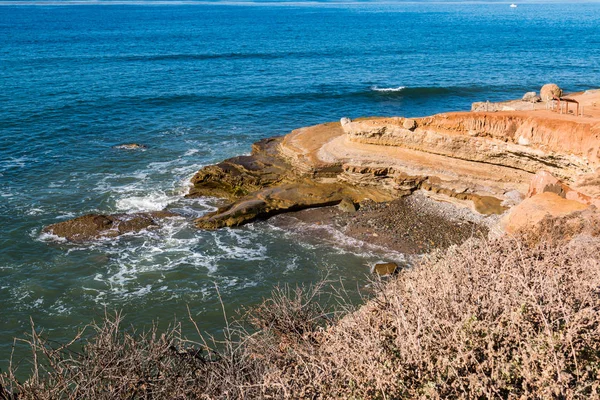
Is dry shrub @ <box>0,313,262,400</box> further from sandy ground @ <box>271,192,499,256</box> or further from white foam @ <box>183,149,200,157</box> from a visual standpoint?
white foam @ <box>183,149,200,157</box>

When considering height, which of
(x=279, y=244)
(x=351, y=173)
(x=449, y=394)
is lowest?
(x=279, y=244)

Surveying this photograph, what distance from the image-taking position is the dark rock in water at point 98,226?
24734mm

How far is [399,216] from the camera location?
2506 centimetres

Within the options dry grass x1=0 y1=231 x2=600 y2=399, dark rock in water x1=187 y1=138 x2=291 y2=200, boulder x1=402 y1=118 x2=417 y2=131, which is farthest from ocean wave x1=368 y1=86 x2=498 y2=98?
dry grass x1=0 y1=231 x2=600 y2=399

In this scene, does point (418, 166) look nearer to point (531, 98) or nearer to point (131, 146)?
point (531, 98)

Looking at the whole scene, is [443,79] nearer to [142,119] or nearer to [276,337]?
[142,119]

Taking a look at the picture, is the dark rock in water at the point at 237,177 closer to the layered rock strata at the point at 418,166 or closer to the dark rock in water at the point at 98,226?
the layered rock strata at the point at 418,166

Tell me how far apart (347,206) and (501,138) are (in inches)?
301

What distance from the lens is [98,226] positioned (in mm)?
25203

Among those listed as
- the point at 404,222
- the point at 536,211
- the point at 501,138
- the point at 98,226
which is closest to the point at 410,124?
the point at 501,138

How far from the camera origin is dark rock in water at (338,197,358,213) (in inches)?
1036

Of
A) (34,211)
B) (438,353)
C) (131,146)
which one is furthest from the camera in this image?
(131,146)

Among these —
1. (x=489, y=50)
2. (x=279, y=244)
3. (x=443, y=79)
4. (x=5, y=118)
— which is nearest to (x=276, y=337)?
(x=279, y=244)

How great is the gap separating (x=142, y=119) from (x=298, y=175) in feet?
66.9
